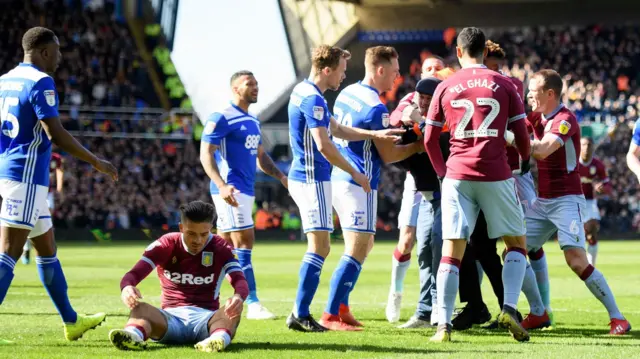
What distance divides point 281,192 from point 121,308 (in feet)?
97.5

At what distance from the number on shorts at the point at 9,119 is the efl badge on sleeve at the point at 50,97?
224mm

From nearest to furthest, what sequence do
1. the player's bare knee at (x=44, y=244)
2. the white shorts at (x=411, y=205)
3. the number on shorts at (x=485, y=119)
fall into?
1. the number on shorts at (x=485, y=119)
2. the player's bare knee at (x=44, y=244)
3. the white shorts at (x=411, y=205)

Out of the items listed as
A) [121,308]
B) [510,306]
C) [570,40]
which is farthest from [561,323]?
[570,40]

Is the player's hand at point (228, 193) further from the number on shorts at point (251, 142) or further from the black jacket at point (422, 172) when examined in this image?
the black jacket at point (422, 172)

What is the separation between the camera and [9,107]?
7.40 m

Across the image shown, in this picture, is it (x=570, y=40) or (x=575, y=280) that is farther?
(x=570, y=40)

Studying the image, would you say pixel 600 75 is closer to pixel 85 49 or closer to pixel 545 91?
pixel 85 49

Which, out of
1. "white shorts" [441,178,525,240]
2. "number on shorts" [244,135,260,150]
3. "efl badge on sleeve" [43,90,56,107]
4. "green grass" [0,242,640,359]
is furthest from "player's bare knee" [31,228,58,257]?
"number on shorts" [244,135,260,150]

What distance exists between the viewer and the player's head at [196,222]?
688 cm

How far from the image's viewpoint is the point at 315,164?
8727mm

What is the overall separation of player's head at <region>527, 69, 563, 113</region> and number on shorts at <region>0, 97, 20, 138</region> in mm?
4189

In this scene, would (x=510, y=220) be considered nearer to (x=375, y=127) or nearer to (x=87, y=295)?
(x=375, y=127)

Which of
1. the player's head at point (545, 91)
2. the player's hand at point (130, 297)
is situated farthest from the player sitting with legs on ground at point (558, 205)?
the player's hand at point (130, 297)

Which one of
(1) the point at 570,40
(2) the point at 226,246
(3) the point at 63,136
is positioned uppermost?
(1) the point at 570,40
